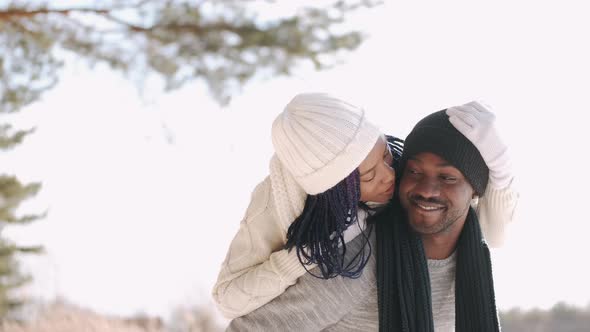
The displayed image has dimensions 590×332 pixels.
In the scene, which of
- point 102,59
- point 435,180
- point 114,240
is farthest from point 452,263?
point 114,240

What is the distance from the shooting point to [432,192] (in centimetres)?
212

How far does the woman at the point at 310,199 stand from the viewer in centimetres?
196

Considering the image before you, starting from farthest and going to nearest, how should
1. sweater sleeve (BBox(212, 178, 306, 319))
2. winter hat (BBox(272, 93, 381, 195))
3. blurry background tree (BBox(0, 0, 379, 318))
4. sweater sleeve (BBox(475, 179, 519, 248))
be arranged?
1. blurry background tree (BBox(0, 0, 379, 318))
2. sweater sleeve (BBox(475, 179, 519, 248))
3. sweater sleeve (BBox(212, 178, 306, 319))
4. winter hat (BBox(272, 93, 381, 195))

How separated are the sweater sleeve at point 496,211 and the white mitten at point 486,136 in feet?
0.20

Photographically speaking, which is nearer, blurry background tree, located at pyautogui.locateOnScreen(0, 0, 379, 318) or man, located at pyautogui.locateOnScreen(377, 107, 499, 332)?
man, located at pyautogui.locateOnScreen(377, 107, 499, 332)

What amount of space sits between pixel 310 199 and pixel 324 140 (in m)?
0.21

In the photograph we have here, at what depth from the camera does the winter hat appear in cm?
195

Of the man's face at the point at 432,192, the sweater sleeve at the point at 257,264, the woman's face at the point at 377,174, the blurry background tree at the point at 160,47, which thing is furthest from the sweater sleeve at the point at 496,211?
the blurry background tree at the point at 160,47

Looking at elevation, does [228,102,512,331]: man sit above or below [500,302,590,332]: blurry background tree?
above

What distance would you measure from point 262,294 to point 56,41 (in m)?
4.42

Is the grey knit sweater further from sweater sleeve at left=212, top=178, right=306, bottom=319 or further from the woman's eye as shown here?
the woman's eye

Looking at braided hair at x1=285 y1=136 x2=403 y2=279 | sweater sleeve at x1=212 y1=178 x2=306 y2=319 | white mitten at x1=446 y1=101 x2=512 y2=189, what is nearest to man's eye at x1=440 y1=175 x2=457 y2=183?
white mitten at x1=446 y1=101 x2=512 y2=189

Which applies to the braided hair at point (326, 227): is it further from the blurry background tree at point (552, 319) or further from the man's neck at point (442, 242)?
the blurry background tree at point (552, 319)

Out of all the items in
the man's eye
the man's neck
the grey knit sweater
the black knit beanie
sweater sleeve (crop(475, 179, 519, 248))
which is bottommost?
the grey knit sweater
